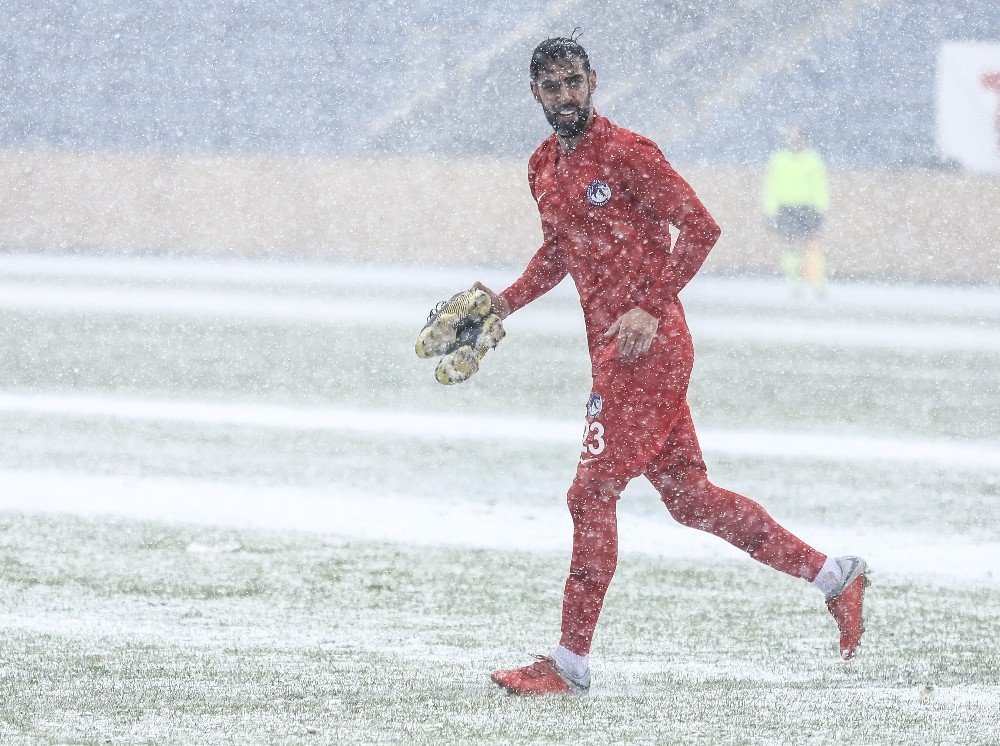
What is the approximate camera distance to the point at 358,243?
26781 mm

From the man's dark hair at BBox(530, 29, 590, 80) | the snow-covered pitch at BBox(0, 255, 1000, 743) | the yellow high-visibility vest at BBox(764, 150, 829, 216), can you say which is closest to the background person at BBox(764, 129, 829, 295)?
the yellow high-visibility vest at BBox(764, 150, 829, 216)

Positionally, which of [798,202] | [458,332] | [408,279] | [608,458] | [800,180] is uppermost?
[800,180]

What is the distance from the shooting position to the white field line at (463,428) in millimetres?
8625

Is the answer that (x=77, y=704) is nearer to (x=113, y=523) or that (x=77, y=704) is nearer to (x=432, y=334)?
(x=432, y=334)

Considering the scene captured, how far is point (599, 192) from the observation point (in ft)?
13.1

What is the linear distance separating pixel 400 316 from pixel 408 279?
19.0 ft

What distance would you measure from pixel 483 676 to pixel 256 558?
1.89 m

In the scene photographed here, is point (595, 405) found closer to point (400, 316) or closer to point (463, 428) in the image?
point (463, 428)

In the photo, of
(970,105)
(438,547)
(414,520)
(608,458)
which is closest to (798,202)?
(970,105)

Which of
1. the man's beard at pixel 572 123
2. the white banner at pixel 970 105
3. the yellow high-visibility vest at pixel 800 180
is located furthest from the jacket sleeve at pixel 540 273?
the white banner at pixel 970 105

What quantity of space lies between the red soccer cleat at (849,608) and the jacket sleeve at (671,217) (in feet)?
2.87

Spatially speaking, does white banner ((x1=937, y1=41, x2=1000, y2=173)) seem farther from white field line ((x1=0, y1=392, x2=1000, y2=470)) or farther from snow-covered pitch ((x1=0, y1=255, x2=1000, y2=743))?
white field line ((x1=0, y1=392, x2=1000, y2=470))

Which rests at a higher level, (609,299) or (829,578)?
(609,299)

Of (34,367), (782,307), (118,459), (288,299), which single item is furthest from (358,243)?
(118,459)
